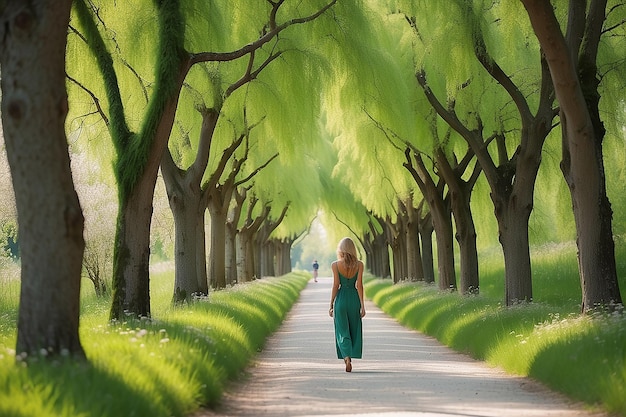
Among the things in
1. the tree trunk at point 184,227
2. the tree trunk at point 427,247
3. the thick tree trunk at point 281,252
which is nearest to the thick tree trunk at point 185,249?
the tree trunk at point 184,227

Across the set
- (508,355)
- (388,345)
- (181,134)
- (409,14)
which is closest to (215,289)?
(181,134)

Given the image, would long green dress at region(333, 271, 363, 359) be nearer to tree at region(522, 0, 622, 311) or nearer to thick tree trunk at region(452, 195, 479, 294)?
tree at region(522, 0, 622, 311)

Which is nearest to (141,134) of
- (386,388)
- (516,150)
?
(386,388)

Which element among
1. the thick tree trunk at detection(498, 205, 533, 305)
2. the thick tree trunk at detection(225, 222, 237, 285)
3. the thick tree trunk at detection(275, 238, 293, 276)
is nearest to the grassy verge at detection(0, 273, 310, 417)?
the thick tree trunk at detection(498, 205, 533, 305)

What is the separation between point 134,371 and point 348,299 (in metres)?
5.81

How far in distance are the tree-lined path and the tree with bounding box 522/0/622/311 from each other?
194 centimetres

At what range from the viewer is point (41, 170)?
8.38 meters

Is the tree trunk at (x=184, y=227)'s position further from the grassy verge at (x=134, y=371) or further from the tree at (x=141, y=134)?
the tree at (x=141, y=134)

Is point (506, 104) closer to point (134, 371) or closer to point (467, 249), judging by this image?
point (467, 249)

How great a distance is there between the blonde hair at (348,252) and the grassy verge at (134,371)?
74.3 inches

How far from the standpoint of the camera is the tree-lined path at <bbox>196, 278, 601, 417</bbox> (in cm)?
895

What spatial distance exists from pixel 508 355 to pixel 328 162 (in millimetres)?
28854

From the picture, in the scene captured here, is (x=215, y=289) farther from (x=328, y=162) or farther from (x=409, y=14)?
(x=328, y=162)

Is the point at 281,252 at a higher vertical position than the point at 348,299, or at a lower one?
higher
